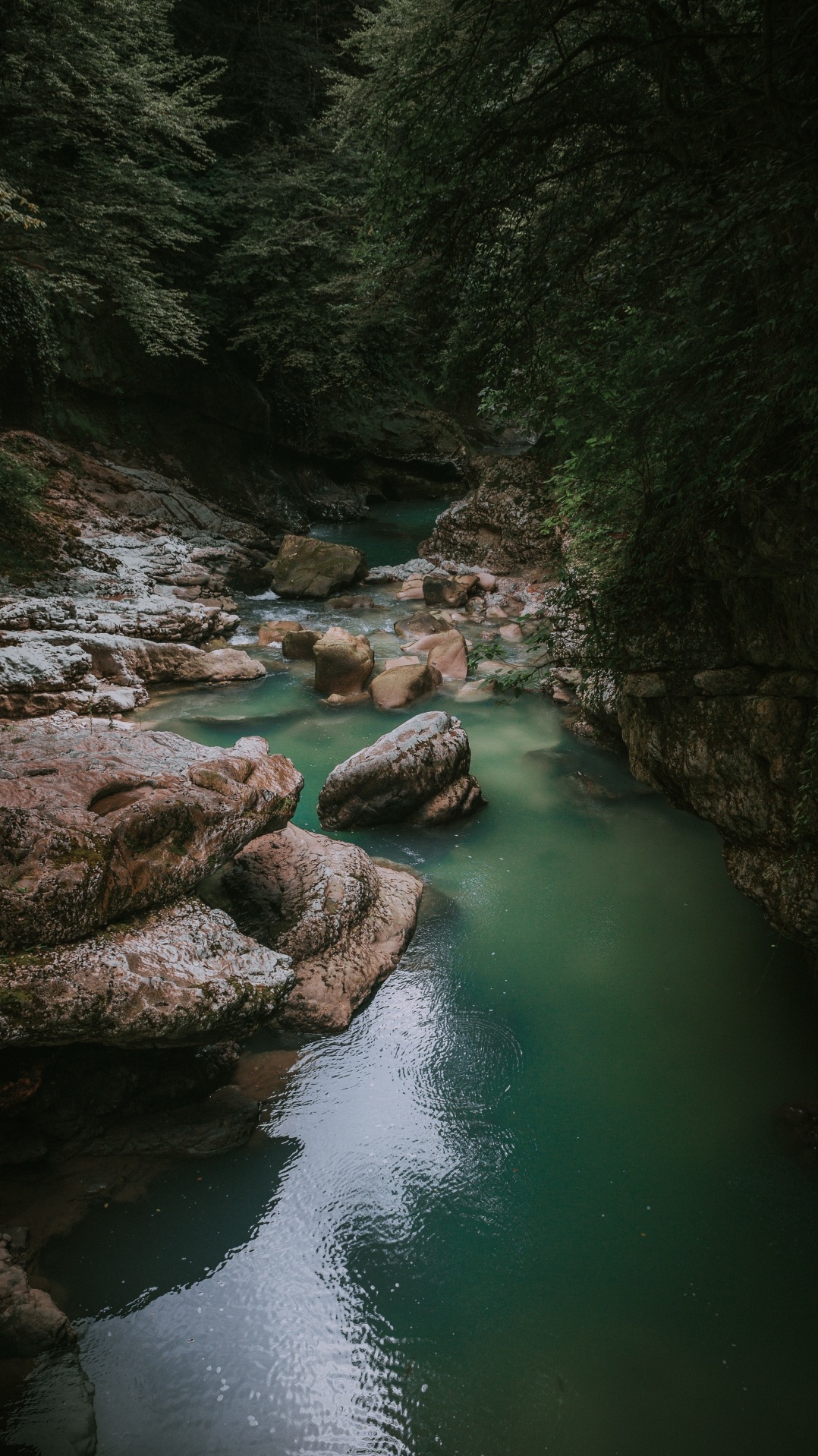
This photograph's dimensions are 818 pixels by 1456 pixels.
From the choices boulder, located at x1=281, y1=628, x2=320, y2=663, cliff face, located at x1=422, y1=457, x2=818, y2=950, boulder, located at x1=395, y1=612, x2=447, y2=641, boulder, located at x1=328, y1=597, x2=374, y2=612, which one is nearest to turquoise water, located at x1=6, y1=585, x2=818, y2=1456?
cliff face, located at x1=422, y1=457, x2=818, y2=950

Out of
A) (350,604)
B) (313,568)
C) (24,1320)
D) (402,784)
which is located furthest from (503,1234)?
(313,568)

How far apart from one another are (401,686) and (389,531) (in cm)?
1037

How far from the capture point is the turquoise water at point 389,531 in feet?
57.9

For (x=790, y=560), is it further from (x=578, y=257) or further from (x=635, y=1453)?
(x=635, y=1453)

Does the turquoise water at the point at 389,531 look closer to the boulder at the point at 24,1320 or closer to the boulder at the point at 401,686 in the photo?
the boulder at the point at 401,686

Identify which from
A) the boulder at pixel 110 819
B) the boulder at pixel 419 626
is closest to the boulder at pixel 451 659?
the boulder at pixel 419 626

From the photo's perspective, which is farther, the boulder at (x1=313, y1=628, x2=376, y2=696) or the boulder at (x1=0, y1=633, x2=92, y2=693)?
the boulder at (x1=313, y1=628, x2=376, y2=696)

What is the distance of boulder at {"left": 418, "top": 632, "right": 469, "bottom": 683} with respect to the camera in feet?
35.6

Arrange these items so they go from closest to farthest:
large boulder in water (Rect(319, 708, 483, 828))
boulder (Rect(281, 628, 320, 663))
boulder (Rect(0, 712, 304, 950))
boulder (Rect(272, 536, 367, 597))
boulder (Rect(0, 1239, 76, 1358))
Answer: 1. boulder (Rect(0, 1239, 76, 1358))
2. boulder (Rect(0, 712, 304, 950))
3. large boulder in water (Rect(319, 708, 483, 828))
4. boulder (Rect(281, 628, 320, 663))
5. boulder (Rect(272, 536, 367, 597))

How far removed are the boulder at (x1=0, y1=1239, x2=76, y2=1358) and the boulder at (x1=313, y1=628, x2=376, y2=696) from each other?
7795mm

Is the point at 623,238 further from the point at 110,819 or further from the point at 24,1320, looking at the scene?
the point at 24,1320

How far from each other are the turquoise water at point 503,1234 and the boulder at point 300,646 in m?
6.63

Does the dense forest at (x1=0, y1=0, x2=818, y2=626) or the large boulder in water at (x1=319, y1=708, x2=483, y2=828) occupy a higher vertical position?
the dense forest at (x1=0, y1=0, x2=818, y2=626)

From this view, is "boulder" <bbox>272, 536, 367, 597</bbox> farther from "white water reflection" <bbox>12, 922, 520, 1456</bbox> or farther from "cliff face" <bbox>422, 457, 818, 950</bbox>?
"white water reflection" <bbox>12, 922, 520, 1456</bbox>
